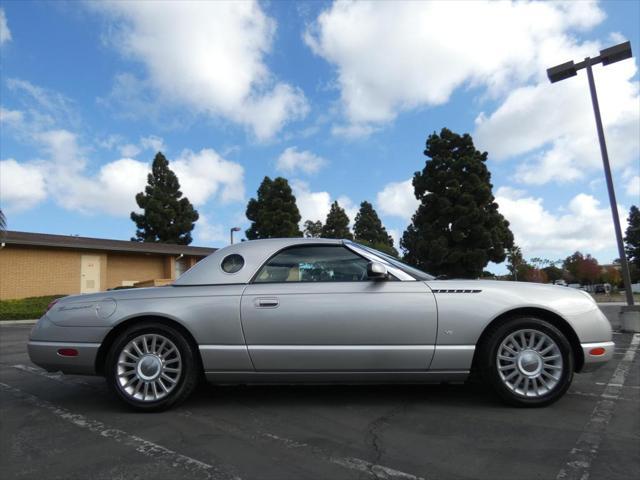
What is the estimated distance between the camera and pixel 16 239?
19000mm

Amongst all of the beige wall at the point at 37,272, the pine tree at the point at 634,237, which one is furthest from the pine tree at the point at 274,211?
the pine tree at the point at 634,237

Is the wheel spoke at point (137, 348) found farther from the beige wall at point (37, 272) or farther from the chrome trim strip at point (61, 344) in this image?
the beige wall at point (37, 272)

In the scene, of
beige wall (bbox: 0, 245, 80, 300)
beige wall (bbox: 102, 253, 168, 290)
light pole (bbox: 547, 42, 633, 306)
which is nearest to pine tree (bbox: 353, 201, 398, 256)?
beige wall (bbox: 102, 253, 168, 290)

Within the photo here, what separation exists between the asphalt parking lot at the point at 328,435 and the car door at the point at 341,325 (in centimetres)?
42

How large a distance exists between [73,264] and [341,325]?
71.2ft

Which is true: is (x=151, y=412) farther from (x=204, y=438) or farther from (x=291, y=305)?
(x=291, y=305)

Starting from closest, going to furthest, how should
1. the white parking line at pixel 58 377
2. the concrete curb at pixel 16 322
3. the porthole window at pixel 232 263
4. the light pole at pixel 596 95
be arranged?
1. the porthole window at pixel 232 263
2. the white parking line at pixel 58 377
3. the light pole at pixel 596 95
4. the concrete curb at pixel 16 322

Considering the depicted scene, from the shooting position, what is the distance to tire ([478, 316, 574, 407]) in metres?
3.47

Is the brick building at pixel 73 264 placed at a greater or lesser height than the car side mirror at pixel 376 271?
greater

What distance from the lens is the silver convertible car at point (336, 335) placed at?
3471 millimetres

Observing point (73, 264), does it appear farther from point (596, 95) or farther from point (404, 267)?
point (596, 95)

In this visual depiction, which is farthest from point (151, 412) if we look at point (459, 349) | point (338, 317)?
point (459, 349)

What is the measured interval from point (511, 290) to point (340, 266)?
4.60ft

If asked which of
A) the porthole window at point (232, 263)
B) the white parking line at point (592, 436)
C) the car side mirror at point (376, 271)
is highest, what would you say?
the porthole window at point (232, 263)
